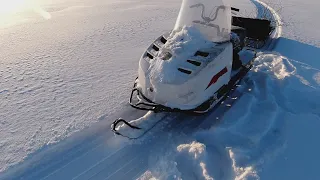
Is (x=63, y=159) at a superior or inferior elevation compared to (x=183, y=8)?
inferior

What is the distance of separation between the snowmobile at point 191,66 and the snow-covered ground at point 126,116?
0.35 m

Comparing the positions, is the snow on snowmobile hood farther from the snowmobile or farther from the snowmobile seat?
the snowmobile seat

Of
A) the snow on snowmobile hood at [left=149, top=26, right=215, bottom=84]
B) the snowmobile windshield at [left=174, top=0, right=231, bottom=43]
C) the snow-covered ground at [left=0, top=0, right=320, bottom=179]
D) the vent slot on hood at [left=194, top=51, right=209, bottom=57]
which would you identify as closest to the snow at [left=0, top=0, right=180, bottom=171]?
the snow-covered ground at [left=0, top=0, right=320, bottom=179]

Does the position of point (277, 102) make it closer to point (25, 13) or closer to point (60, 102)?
point (60, 102)

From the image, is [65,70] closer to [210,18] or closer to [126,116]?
[126,116]

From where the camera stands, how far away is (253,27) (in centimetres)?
638

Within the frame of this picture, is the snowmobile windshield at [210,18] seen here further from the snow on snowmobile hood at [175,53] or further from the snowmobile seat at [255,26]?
the snowmobile seat at [255,26]

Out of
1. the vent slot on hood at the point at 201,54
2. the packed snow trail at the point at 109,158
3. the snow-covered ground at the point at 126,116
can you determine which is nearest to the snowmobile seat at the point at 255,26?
the snow-covered ground at the point at 126,116

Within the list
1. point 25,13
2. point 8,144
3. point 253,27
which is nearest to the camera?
point 8,144

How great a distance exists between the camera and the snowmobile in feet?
12.2

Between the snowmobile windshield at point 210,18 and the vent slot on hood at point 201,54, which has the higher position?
the snowmobile windshield at point 210,18

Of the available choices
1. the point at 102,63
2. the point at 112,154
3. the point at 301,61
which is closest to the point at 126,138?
the point at 112,154

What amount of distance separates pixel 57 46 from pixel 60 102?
291cm

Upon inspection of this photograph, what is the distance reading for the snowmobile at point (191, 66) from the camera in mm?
3727
